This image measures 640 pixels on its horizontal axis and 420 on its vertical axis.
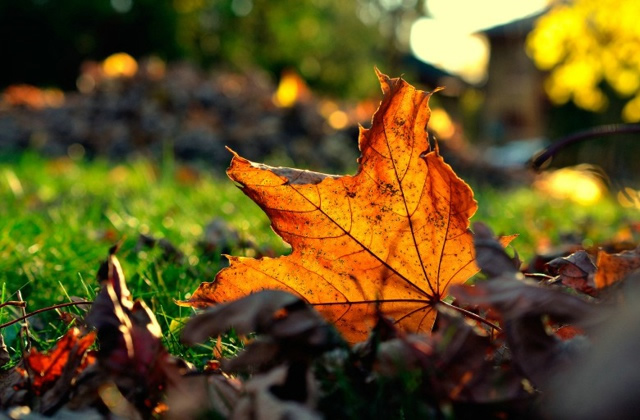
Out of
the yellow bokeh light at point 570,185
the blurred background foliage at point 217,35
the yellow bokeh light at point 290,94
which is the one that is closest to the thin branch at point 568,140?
the yellow bokeh light at point 290,94

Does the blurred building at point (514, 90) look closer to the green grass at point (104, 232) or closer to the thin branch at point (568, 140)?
the green grass at point (104, 232)

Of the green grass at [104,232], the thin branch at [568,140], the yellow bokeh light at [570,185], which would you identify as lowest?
the green grass at [104,232]

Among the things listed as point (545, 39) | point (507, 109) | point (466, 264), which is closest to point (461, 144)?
point (545, 39)

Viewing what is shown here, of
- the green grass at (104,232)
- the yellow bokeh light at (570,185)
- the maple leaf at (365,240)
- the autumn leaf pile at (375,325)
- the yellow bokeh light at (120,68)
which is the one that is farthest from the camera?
the yellow bokeh light at (570,185)

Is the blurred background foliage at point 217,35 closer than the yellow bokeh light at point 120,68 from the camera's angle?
No

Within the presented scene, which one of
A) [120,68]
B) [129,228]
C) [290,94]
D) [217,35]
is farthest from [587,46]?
[129,228]

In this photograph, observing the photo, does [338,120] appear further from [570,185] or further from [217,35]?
[217,35]

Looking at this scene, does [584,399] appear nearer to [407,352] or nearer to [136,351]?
[407,352]
